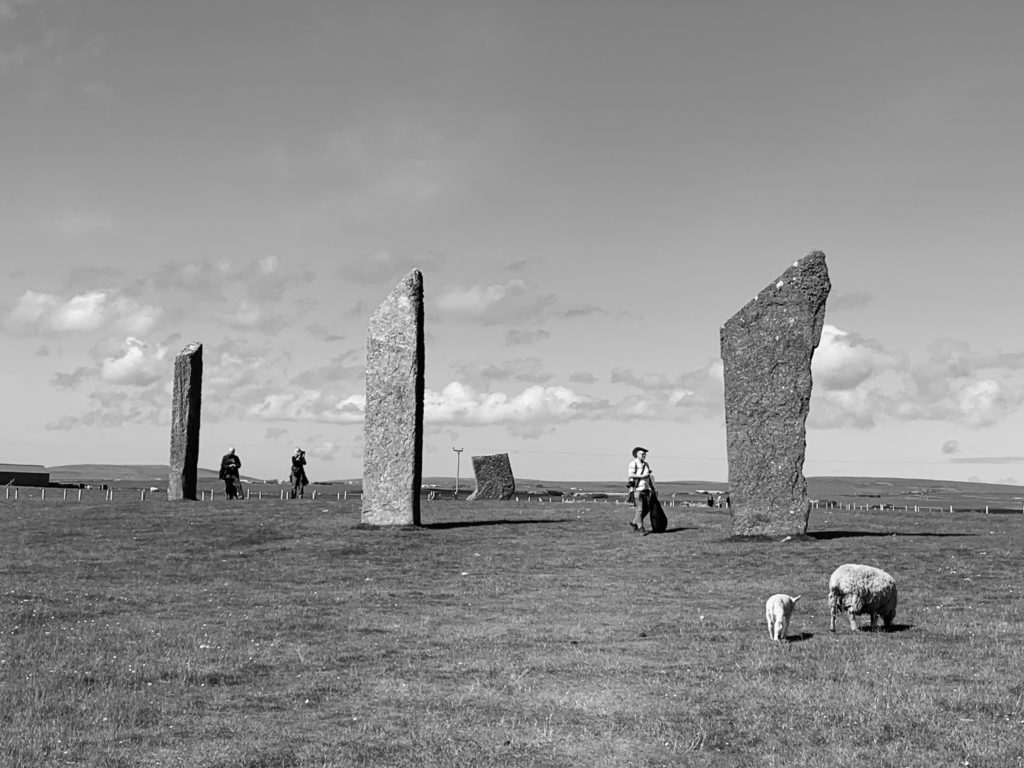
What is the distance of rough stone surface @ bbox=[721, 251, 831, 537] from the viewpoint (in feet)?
80.1

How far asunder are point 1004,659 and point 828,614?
3.64 m

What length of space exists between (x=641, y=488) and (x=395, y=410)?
298 inches

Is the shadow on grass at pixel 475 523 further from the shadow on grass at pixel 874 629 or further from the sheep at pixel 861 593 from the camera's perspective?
the sheep at pixel 861 593

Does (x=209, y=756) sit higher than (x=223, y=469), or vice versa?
(x=223, y=469)

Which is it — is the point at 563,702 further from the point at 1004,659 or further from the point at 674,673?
the point at 1004,659

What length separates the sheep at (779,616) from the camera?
12719 millimetres

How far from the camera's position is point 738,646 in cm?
1257

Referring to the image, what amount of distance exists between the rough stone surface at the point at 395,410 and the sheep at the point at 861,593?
16.8 m

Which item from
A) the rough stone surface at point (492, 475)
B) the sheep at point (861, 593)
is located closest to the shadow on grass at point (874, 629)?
the sheep at point (861, 593)

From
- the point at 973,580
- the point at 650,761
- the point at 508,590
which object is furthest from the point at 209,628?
the point at 973,580

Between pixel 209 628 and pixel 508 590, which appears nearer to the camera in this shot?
pixel 209 628

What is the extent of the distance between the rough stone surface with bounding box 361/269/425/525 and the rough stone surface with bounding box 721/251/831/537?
9150mm

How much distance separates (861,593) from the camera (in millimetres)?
13203

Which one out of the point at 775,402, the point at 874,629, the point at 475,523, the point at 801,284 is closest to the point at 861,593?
the point at 874,629
